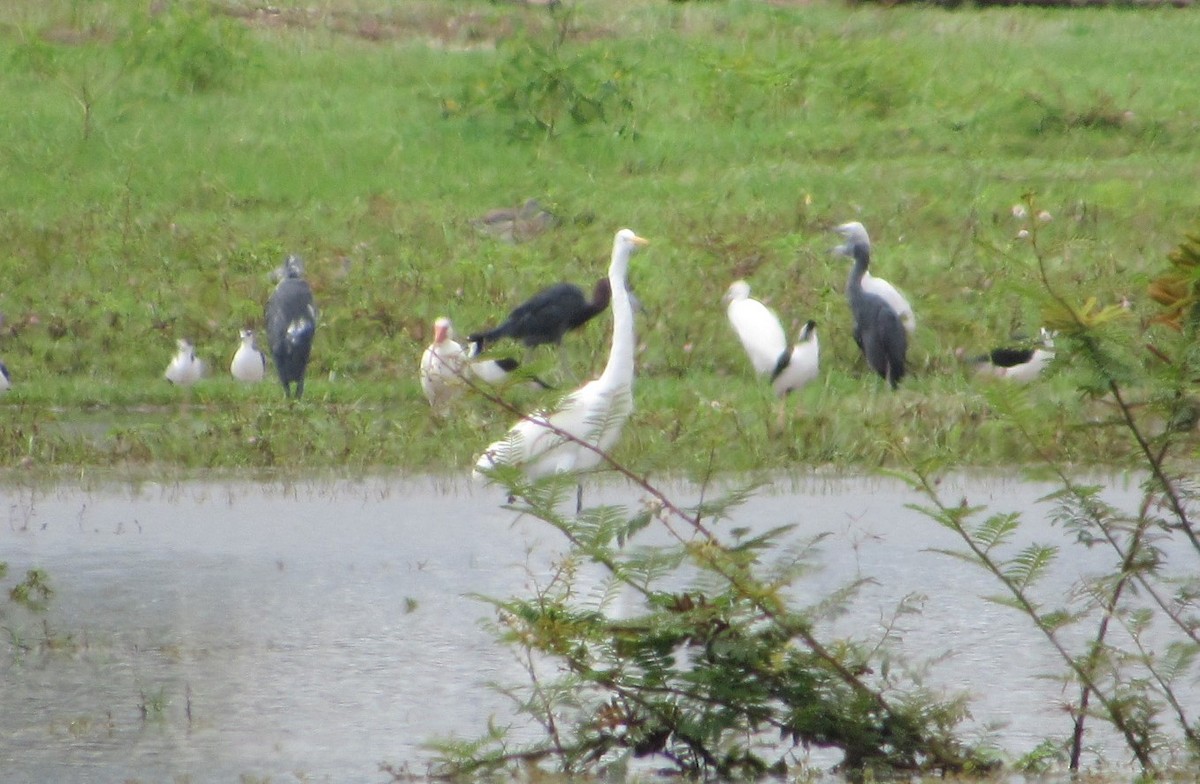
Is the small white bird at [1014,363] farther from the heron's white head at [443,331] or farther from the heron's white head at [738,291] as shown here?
the heron's white head at [443,331]

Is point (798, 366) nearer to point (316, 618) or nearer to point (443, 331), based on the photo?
point (443, 331)

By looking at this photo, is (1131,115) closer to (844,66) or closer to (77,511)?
(844,66)

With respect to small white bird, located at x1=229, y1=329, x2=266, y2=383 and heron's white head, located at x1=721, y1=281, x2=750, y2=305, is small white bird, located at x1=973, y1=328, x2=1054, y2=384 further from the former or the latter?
small white bird, located at x1=229, y1=329, x2=266, y2=383

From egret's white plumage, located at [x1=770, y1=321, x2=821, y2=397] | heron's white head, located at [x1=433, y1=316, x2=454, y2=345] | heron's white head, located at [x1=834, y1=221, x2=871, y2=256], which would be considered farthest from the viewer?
heron's white head, located at [x1=834, y1=221, x2=871, y2=256]

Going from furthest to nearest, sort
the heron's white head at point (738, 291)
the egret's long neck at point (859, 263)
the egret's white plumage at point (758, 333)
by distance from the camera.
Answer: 1. the heron's white head at point (738, 291)
2. the egret's long neck at point (859, 263)
3. the egret's white plumage at point (758, 333)

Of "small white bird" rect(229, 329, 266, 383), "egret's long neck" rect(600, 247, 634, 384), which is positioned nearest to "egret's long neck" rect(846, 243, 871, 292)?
"small white bird" rect(229, 329, 266, 383)

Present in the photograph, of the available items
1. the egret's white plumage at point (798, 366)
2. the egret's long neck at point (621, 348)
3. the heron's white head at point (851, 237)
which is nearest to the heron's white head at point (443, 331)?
the egret's white plumage at point (798, 366)

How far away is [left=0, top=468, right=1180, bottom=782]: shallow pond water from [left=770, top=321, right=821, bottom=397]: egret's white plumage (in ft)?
7.45

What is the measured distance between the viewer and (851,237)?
43.0 feet

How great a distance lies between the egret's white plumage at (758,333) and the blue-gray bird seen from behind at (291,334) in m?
2.61

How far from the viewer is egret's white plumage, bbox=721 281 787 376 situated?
1175 centimetres

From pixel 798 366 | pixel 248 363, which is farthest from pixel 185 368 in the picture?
pixel 798 366

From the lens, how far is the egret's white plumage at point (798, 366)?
445 inches

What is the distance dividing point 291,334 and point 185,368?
89 centimetres
